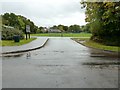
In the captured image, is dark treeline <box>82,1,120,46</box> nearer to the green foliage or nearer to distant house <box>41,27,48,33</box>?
distant house <box>41,27,48,33</box>

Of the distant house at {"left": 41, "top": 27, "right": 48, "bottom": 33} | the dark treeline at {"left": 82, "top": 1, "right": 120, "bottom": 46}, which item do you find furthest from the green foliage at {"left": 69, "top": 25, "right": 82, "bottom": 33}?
the dark treeline at {"left": 82, "top": 1, "right": 120, "bottom": 46}

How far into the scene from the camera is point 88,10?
37000 mm

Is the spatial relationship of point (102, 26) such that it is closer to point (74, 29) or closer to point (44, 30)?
point (44, 30)

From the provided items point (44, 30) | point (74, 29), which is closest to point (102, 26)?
point (44, 30)

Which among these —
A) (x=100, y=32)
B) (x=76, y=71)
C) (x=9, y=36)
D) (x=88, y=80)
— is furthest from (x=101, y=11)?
(x=88, y=80)

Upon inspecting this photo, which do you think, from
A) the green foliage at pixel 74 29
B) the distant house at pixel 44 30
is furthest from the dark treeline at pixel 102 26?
the green foliage at pixel 74 29

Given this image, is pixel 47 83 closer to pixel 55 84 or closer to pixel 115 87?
pixel 55 84

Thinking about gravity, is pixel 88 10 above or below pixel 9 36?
above

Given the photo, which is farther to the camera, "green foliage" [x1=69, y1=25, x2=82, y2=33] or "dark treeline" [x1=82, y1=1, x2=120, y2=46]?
"green foliage" [x1=69, y1=25, x2=82, y2=33]

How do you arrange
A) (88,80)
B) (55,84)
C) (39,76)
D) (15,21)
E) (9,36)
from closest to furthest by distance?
(55,84) → (88,80) → (39,76) → (9,36) → (15,21)

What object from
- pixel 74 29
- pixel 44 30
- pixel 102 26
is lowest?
pixel 44 30

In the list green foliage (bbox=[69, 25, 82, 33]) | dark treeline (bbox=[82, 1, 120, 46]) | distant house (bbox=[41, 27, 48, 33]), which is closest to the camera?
dark treeline (bbox=[82, 1, 120, 46])

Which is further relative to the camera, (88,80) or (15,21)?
(15,21)

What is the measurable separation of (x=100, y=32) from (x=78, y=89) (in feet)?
93.7
